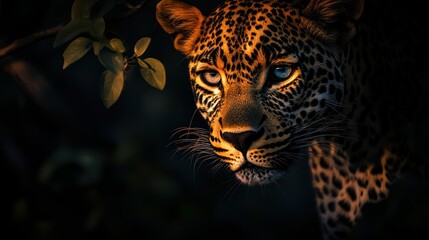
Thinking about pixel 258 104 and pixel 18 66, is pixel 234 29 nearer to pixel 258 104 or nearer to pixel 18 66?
pixel 258 104

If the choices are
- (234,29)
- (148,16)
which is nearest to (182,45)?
(234,29)

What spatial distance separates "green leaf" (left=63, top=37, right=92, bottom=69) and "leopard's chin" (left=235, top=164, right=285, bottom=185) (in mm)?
1118

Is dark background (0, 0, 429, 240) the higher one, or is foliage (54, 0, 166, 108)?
foliage (54, 0, 166, 108)

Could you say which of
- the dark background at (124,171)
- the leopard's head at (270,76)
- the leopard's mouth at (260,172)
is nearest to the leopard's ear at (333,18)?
the leopard's head at (270,76)

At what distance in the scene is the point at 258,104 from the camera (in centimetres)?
396

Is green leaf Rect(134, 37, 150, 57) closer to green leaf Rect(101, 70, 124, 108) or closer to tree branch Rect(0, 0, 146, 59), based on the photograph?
green leaf Rect(101, 70, 124, 108)

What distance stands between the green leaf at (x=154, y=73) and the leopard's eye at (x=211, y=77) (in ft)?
1.77

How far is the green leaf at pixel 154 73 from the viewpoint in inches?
147

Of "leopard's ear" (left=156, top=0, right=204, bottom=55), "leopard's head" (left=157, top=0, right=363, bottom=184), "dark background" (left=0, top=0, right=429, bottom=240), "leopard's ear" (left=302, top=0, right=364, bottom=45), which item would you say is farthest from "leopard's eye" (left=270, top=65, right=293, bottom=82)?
"dark background" (left=0, top=0, right=429, bottom=240)

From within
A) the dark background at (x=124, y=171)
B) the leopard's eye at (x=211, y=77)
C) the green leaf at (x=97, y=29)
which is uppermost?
the green leaf at (x=97, y=29)

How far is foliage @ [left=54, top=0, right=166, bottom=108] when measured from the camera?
3516mm

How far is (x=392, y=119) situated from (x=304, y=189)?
2.18 metres

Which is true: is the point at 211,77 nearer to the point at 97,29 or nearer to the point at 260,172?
the point at 260,172

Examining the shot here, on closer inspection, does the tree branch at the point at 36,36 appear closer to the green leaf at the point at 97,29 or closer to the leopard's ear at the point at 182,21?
the leopard's ear at the point at 182,21
